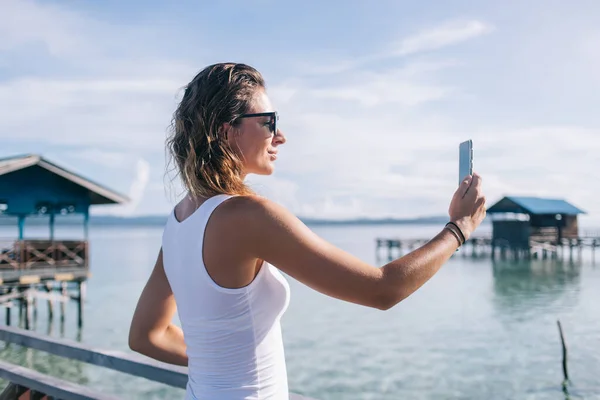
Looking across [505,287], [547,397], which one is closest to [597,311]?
[505,287]

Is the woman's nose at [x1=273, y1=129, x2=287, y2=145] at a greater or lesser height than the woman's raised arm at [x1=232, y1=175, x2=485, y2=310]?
greater

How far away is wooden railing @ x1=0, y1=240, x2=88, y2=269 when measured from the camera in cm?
2059

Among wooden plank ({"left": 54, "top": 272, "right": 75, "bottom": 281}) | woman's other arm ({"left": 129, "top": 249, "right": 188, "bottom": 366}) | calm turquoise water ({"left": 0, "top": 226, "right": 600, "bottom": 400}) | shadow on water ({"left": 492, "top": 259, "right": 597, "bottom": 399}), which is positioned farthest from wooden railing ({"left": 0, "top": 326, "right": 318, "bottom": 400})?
wooden plank ({"left": 54, "top": 272, "right": 75, "bottom": 281})

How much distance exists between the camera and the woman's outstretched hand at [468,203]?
5.15ft

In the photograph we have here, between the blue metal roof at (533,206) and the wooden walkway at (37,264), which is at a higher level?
the blue metal roof at (533,206)

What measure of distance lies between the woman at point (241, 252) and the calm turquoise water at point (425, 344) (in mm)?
15846

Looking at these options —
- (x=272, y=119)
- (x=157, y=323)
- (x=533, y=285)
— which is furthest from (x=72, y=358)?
(x=533, y=285)

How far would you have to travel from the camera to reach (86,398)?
2.83 meters

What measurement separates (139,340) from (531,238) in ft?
177

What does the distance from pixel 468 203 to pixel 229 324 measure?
0.69m

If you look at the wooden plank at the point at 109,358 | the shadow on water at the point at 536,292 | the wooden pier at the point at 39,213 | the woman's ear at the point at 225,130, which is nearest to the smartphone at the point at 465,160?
the woman's ear at the point at 225,130

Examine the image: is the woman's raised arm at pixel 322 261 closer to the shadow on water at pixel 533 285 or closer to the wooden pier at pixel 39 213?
the wooden pier at pixel 39 213

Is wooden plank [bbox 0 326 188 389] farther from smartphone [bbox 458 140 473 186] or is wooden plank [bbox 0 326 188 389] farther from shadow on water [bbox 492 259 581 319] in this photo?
shadow on water [bbox 492 259 581 319]

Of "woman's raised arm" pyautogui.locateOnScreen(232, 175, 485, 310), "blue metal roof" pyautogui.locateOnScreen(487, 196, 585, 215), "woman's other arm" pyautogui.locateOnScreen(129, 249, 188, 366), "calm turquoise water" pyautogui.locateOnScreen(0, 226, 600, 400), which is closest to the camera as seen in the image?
"woman's raised arm" pyautogui.locateOnScreen(232, 175, 485, 310)
